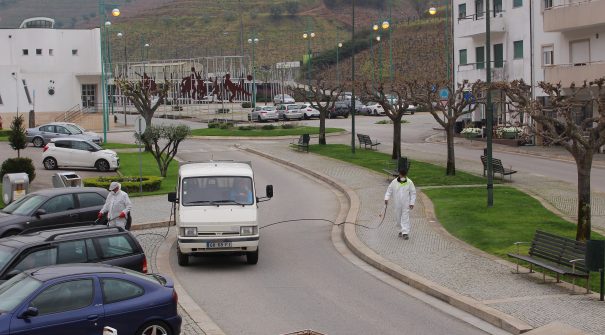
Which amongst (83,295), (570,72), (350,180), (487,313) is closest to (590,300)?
(487,313)

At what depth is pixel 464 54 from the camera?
195ft

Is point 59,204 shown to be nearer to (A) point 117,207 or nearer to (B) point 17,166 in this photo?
(A) point 117,207

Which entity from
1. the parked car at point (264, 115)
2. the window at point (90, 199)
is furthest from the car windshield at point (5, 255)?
the parked car at point (264, 115)

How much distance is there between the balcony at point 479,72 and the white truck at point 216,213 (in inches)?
1359

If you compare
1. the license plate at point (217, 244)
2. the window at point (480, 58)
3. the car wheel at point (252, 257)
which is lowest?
the car wheel at point (252, 257)

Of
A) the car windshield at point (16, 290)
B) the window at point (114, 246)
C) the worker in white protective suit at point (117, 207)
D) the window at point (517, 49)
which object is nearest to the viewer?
the car windshield at point (16, 290)

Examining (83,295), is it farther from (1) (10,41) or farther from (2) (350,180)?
(1) (10,41)

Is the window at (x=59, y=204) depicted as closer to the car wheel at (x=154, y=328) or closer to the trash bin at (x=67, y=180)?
the trash bin at (x=67, y=180)

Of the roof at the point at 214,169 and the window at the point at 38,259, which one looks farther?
the roof at the point at 214,169

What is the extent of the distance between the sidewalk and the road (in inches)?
21.7

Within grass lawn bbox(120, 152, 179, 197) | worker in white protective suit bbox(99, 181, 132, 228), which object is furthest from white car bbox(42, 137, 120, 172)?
worker in white protective suit bbox(99, 181, 132, 228)

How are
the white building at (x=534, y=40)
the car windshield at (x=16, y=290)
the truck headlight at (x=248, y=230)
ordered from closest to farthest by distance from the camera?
the car windshield at (x=16, y=290) → the truck headlight at (x=248, y=230) → the white building at (x=534, y=40)

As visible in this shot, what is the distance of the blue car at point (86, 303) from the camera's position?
36.1ft

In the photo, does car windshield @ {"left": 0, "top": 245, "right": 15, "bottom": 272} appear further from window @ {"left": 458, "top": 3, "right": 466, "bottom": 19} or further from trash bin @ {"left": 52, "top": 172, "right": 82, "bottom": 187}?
window @ {"left": 458, "top": 3, "right": 466, "bottom": 19}
